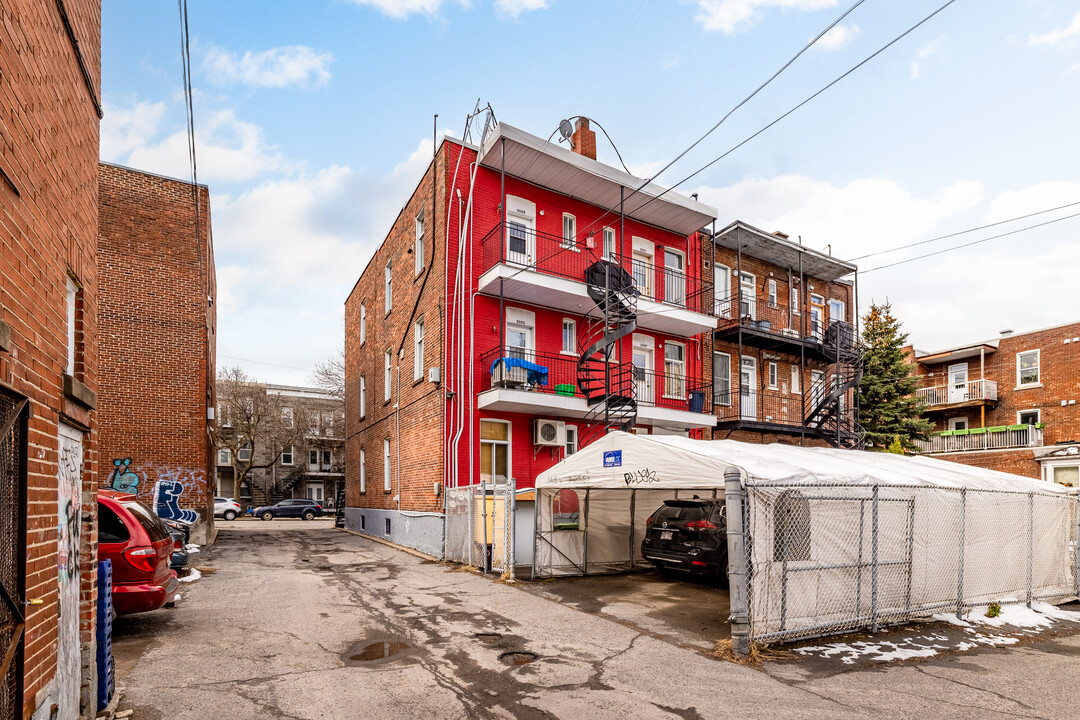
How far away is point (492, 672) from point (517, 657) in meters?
0.63

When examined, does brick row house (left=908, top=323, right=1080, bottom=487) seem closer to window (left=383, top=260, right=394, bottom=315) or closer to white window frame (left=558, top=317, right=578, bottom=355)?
white window frame (left=558, top=317, right=578, bottom=355)

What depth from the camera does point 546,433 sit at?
57.7 ft

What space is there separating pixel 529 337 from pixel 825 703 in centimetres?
1292

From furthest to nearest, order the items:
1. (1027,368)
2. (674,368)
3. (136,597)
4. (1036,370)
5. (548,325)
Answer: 1. (1027,368)
2. (1036,370)
3. (674,368)
4. (548,325)
5. (136,597)

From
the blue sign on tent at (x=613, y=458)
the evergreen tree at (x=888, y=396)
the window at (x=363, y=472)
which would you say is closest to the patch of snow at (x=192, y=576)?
the blue sign on tent at (x=613, y=458)

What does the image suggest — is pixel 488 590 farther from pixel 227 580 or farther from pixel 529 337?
pixel 529 337

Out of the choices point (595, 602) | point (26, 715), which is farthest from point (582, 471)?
point (26, 715)

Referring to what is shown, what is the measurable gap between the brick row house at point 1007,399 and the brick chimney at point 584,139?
21997mm

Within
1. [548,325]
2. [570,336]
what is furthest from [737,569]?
[570,336]

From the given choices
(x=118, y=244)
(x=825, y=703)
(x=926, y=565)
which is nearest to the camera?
(x=825, y=703)

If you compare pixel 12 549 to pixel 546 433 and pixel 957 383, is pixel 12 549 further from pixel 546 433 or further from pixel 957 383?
pixel 957 383

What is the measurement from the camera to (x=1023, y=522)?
440 inches

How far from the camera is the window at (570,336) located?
18859 millimetres

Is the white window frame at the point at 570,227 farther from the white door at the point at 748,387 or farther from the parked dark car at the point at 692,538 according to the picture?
the parked dark car at the point at 692,538
